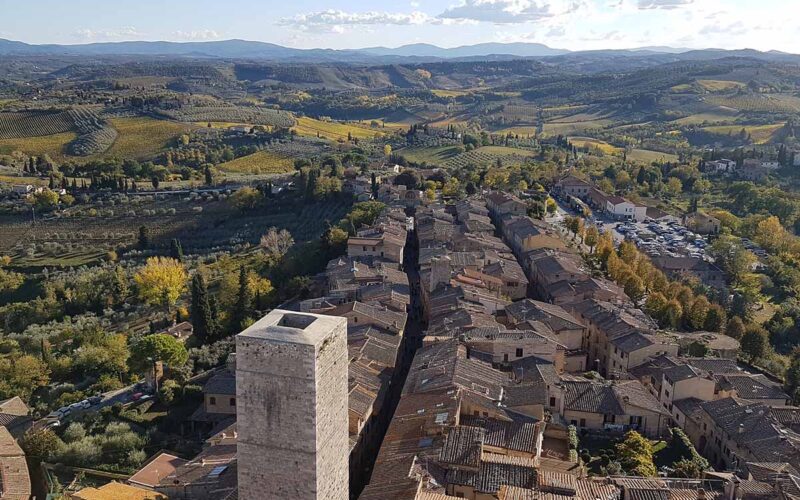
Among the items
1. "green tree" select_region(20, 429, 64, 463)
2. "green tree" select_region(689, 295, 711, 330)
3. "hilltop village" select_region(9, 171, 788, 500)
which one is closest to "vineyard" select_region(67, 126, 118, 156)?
"hilltop village" select_region(9, 171, 788, 500)

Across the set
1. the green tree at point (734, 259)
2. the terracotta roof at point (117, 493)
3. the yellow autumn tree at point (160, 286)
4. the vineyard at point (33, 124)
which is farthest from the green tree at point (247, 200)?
the vineyard at point (33, 124)

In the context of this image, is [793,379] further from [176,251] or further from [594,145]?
[594,145]

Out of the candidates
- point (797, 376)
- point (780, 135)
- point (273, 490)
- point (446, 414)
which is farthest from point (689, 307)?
point (780, 135)

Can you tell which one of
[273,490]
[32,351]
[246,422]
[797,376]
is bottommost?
[32,351]

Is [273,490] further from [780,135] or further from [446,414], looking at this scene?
[780,135]

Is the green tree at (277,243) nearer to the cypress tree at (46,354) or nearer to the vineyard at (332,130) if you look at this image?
the cypress tree at (46,354)

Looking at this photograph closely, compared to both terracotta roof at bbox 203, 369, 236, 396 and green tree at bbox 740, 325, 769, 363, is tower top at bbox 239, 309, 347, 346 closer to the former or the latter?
terracotta roof at bbox 203, 369, 236, 396
